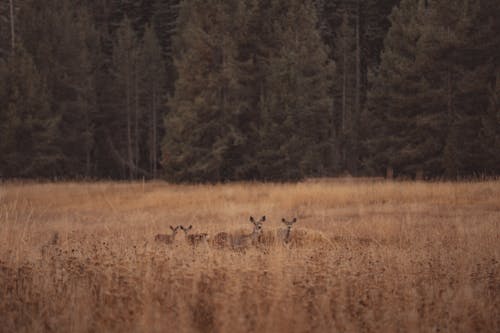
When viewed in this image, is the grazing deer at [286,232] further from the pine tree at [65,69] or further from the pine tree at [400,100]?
the pine tree at [65,69]

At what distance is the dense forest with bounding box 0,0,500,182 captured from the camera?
79.7 feet

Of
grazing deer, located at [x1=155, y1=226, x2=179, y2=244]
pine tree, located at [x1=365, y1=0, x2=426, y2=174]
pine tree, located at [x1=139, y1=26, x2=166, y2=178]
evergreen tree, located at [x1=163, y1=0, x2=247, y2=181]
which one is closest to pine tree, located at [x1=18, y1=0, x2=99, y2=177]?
pine tree, located at [x1=139, y1=26, x2=166, y2=178]

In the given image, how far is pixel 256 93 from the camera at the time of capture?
2700 cm

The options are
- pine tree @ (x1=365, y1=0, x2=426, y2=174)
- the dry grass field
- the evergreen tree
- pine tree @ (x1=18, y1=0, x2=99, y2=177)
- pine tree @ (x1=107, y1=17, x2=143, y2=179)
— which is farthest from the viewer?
pine tree @ (x1=107, y1=17, x2=143, y2=179)

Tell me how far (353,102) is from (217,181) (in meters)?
18.7

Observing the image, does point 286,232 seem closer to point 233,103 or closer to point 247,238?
point 247,238

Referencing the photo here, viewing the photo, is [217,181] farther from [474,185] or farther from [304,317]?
[304,317]

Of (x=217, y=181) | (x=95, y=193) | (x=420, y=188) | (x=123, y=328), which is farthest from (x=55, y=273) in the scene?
(x=217, y=181)

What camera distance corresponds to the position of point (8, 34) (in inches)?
1336

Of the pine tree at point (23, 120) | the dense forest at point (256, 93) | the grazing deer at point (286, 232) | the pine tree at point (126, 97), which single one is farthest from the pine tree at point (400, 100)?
the grazing deer at point (286, 232)

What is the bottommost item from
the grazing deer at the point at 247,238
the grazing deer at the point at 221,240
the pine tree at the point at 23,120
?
the grazing deer at the point at 221,240

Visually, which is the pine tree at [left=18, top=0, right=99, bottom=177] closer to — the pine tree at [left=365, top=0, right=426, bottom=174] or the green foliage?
the green foliage

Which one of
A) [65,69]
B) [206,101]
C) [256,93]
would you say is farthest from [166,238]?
[65,69]

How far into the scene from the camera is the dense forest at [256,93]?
24.3 metres
